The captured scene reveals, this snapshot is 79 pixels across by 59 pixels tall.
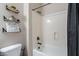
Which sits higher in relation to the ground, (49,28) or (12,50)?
(49,28)

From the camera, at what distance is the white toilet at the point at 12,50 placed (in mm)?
1057

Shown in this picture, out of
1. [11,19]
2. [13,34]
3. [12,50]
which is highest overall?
[11,19]

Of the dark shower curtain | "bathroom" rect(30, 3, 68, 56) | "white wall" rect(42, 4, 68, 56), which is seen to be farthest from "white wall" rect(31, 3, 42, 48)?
the dark shower curtain

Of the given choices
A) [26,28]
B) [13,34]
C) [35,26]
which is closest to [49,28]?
[35,26]

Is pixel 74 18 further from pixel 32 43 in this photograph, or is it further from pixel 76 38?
pixel 32 43

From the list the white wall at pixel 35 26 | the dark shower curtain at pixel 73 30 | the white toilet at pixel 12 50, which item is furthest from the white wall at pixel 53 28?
the white toilet at pixel 12 50

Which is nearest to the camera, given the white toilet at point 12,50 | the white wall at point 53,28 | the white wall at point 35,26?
the white toilet at point 12,50

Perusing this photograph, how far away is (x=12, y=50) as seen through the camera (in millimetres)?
1124

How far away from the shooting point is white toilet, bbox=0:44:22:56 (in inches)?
41.6

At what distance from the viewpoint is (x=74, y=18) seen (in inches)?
45.1

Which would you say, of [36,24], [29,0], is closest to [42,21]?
[36,24]

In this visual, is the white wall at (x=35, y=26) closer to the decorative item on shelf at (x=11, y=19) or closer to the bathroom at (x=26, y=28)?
the bathroom at (x=26, y=28)

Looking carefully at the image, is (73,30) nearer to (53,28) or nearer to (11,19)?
(53,28)

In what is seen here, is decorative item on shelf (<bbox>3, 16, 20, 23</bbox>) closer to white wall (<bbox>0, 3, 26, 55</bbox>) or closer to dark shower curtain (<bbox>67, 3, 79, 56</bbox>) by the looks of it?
white wall (<bbox>0, 3, 26, 55</bbox>)
